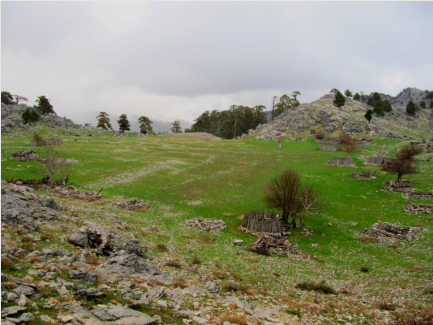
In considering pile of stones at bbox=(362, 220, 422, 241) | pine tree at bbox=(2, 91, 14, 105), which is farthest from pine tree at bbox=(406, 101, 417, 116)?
pine tree at bbox=(2, 91, 14, 105)

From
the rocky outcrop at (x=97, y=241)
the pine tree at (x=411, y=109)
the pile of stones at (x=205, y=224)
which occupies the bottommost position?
the pile of stones at (x=205, y=224)

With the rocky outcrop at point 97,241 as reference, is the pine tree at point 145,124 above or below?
above

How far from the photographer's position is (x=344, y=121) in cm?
13400

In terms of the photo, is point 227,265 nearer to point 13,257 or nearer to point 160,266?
point 160,266

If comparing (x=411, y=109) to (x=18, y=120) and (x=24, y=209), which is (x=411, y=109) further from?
(x=18, y=120)

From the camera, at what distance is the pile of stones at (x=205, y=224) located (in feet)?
103

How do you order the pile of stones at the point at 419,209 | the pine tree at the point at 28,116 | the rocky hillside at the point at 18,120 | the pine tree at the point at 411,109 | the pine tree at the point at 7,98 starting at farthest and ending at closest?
the pine tree at the point at 411,109 < the pine tree at the point at 7,98 < the pine tree at the point at 28,116 < the rocky hillside at the point at 18,120 < the pile of stones at the point at 419,209

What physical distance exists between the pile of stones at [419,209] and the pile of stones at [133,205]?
38813mm

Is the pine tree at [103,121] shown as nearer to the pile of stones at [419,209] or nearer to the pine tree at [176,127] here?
the pine tree at [176,127]

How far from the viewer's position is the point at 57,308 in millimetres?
9367

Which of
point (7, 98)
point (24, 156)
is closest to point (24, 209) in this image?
point (24, 156)

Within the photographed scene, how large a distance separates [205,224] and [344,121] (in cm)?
12836

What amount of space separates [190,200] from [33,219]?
27.1m

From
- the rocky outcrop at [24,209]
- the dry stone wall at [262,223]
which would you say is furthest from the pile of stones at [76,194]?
the dry stone wall at [262,223]
